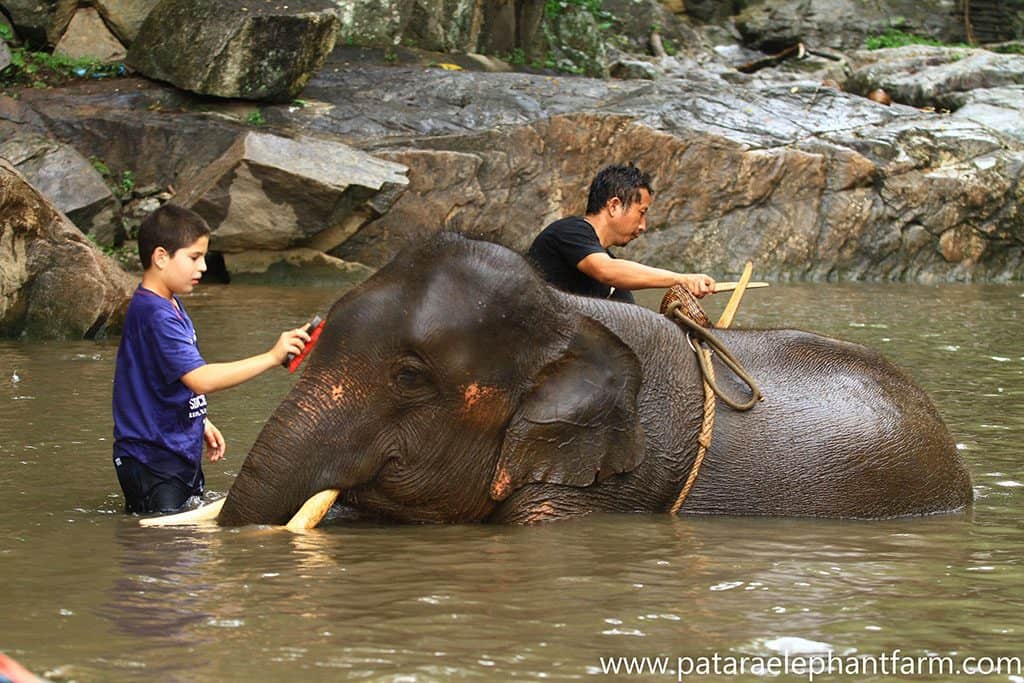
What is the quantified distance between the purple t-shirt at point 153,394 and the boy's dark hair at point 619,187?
230 centimetres

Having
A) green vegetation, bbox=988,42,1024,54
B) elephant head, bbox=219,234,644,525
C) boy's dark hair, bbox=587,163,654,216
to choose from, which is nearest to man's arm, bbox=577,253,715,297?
boy's dark hair, bbox=587,163,654,216

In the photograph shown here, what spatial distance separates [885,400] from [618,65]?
1832 cm

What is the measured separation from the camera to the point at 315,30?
17.2m

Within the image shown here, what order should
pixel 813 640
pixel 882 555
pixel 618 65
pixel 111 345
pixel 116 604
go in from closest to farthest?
pixel 813 640, pixel 116 604, pixel 882 555, pixel 111 345, pixel 618 65

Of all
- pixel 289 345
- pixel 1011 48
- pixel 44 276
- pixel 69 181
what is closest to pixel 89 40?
pixel 69 181

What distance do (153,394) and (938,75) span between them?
20.5 meters

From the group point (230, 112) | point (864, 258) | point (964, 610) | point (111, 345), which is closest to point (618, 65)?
point (864, 258)

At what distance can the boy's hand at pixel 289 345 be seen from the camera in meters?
5.16

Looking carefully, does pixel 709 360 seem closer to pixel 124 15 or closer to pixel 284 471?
pixel 284 471

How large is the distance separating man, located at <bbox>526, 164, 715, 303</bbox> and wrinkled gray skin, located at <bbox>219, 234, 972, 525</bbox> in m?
0.68

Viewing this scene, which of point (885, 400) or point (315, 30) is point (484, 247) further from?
point (315, 30)

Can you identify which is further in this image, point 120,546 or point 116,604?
point 120,546

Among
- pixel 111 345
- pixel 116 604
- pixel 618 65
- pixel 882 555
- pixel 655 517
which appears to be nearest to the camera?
pixel 116 604

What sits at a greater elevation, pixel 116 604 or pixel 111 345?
pixel 116 604
